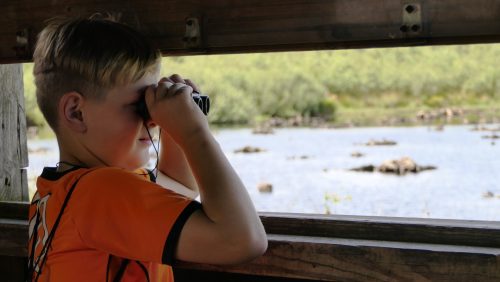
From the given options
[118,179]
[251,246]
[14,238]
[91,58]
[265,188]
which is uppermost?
[91,58]

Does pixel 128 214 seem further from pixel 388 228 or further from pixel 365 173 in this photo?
pixel 365 173

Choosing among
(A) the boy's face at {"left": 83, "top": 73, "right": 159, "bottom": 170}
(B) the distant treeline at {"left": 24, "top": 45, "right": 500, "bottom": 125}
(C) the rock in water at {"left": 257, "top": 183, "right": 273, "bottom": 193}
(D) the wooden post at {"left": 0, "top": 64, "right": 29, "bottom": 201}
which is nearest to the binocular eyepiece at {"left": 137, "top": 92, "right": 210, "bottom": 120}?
(A) the boy's face at {"left": 83, "top": 73, "right": 159, "bottom": 170}

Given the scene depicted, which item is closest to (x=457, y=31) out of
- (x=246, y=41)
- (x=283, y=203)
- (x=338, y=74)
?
(x=246, y=41)

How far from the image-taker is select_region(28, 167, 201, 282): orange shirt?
117cm

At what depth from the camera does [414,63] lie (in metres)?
6.91

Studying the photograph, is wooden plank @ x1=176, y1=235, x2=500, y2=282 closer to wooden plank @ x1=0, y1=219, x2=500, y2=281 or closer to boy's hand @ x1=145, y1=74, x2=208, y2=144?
wooden plank @ x1=0, y1=219, x2=500, y2=281

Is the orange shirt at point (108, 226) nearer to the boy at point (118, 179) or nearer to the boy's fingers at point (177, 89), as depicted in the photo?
the boy at point (118, 179)

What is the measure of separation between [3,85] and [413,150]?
9.89 m

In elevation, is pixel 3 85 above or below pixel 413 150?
above

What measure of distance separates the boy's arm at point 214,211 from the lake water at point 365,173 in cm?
338

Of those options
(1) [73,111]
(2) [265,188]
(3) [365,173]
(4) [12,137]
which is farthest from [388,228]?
(3) [365,173]

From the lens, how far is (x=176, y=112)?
1.24m

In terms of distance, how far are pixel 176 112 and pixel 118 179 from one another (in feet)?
0.55

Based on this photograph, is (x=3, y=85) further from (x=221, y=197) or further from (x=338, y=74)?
(x=338, y=74)
